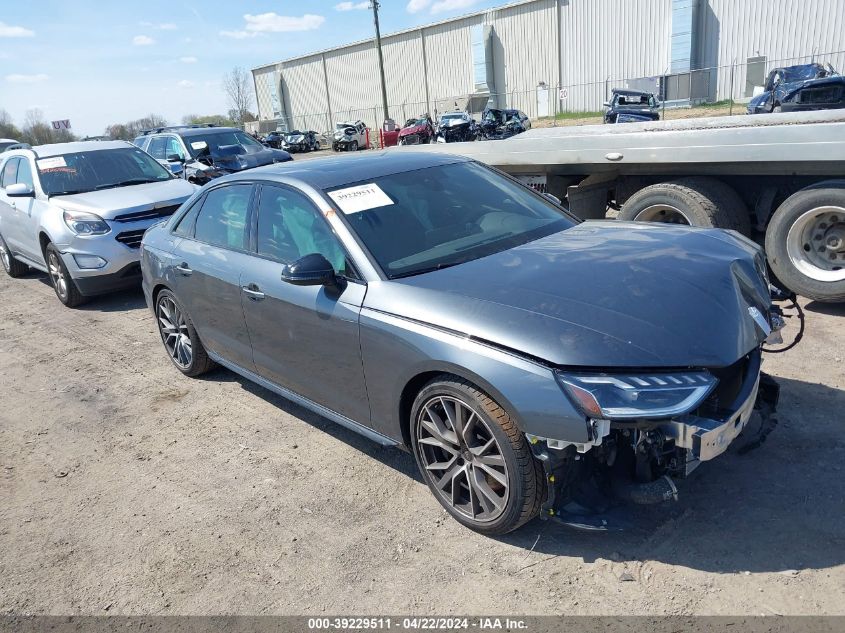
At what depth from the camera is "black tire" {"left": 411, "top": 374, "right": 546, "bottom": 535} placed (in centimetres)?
279

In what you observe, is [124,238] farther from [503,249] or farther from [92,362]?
[503,249]

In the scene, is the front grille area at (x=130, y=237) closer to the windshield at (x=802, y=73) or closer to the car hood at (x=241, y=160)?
the car hood at (x=241, y=160)

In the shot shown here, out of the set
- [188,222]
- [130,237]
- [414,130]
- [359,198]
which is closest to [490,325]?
[359,198]

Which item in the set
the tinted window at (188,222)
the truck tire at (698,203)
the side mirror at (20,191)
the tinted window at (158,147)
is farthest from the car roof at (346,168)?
the tinted window at (158,147)

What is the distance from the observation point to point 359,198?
3.76 metres

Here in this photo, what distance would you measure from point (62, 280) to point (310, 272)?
6.07m

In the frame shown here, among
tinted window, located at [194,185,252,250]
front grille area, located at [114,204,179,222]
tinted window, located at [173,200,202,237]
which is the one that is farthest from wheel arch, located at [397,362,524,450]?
front grille area, located at [114,204,179,222]

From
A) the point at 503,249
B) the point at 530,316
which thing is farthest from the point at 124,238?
the point at 530,316

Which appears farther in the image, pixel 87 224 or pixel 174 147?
pixel 174 147

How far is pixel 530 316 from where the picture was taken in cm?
280

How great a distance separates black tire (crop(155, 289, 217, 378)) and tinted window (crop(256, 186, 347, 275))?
1371 mm

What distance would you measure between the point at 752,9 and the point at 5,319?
34.3m

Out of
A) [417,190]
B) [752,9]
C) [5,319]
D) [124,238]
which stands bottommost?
[5,319]

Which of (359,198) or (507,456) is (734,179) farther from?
(507,456)
